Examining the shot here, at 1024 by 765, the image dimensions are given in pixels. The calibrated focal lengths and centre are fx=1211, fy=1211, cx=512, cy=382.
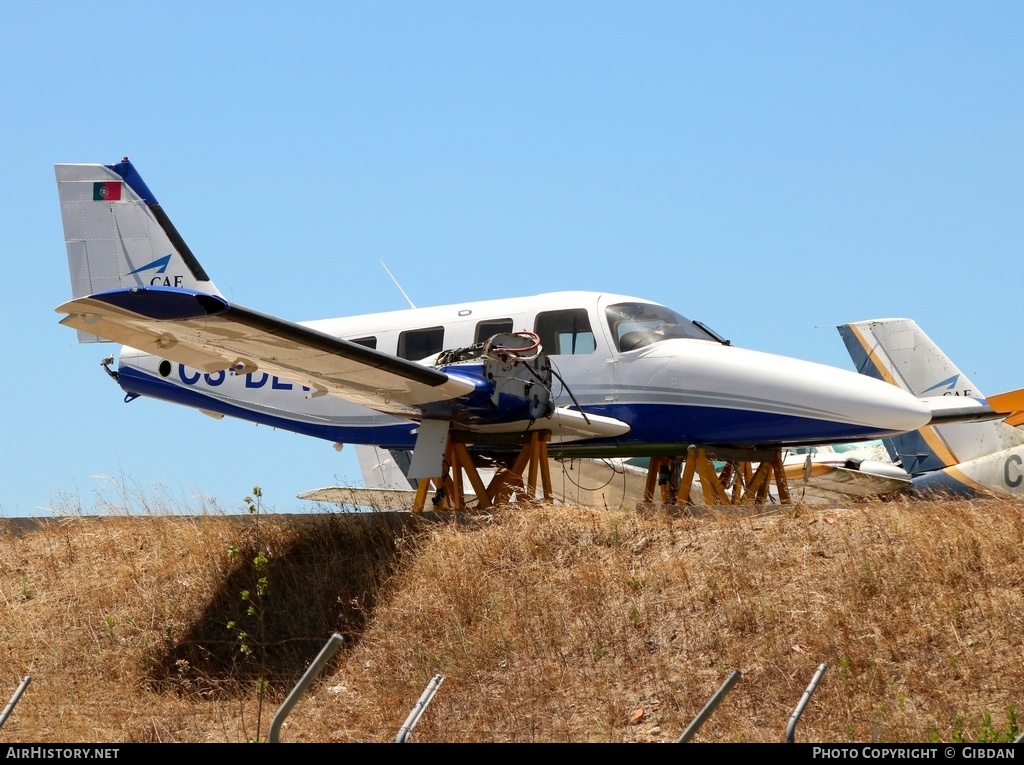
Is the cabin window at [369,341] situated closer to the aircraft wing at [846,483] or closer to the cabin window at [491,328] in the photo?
the cabin window at [491,328]

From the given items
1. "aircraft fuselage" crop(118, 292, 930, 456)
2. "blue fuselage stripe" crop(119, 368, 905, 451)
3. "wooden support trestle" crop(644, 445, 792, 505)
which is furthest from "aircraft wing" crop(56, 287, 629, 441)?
"wooden support trestle" crop(644, 445, 792, 505)

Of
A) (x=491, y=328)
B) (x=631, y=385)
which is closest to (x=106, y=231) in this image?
(x=491, y=328)

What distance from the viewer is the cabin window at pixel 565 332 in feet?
53.5

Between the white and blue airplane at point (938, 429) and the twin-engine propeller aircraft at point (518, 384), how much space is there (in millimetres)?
9217

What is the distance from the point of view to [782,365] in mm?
15289

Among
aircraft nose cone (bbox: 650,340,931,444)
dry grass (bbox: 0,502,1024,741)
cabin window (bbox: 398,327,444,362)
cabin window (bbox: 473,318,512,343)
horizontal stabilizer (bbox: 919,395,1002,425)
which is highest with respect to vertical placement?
cabin window (bbox: 473,318,512,343)

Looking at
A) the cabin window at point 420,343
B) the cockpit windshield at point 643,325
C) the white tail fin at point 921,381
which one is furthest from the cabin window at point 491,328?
the white tail fin at point 921,381

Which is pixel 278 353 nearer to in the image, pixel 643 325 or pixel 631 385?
pixel 631 385

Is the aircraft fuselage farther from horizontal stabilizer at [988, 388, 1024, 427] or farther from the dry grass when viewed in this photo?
horizontal stabilizer at [988, 388, 1024, 427]

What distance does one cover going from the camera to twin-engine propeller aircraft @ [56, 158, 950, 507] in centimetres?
1398

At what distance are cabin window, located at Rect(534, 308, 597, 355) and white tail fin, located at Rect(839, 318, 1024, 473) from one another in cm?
1267
